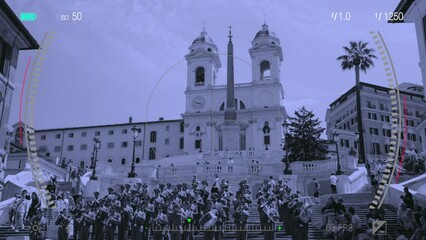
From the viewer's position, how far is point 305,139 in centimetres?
5422

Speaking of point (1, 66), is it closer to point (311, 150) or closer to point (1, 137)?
point (1, 137)

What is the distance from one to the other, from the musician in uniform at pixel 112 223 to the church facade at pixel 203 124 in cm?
5627

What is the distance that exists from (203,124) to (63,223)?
62550mm

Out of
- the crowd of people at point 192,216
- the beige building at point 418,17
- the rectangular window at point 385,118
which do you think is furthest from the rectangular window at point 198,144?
the beige building at point 418,17

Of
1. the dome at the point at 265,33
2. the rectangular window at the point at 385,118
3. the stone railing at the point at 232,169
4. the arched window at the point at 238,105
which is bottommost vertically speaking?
the stone railing at the point at 232,169

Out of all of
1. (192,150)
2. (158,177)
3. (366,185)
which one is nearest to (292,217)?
(366,185)

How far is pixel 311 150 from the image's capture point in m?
53.5

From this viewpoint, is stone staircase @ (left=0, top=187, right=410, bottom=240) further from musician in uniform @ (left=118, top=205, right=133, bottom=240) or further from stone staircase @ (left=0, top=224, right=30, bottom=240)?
musician in uniform @ (left=118, top=205, right=133, bottom=240)

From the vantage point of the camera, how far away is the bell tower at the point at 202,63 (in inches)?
3324

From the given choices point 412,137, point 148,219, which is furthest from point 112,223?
point 412,137

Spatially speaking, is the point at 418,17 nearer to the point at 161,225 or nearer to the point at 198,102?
the point at 161,225

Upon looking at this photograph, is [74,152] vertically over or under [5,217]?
over

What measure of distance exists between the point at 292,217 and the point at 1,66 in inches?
618

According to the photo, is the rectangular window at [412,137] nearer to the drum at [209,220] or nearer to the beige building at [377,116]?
the beige building at [377,116]
